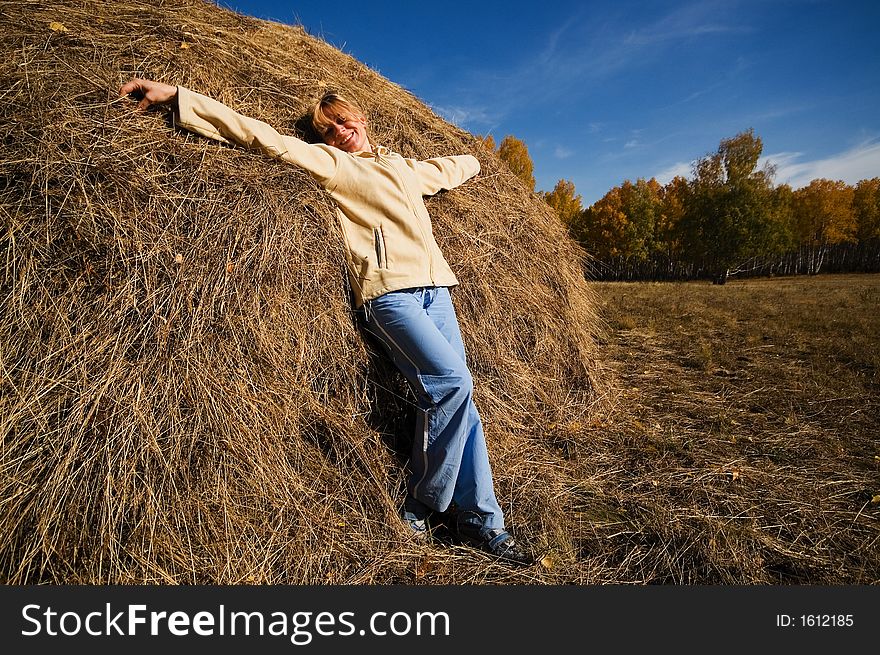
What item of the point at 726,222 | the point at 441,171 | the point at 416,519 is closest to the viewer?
the point at 416,519

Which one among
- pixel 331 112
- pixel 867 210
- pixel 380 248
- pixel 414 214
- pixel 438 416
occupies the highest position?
pixel 867 210

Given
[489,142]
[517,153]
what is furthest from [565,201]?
[489,142]

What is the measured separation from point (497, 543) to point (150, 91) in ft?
9.17

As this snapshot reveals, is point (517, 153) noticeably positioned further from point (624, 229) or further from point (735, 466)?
point (735, 466)

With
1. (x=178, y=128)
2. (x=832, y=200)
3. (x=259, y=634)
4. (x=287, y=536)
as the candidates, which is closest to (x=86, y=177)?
(x=178, y=128)

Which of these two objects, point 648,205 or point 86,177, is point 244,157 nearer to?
point 86,177

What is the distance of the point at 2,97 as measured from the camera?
2152 millimetres

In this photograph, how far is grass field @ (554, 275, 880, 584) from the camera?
229cm

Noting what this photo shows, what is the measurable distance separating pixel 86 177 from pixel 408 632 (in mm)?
2398

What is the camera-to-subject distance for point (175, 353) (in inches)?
82.0

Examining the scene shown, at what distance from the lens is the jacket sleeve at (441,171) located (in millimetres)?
2982

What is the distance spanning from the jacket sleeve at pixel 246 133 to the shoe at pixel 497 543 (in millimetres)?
2002

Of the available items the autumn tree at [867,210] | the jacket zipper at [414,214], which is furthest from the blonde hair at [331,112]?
the autumn tree at [867,210]

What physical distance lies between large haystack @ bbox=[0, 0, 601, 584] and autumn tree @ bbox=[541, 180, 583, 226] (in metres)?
31.5
